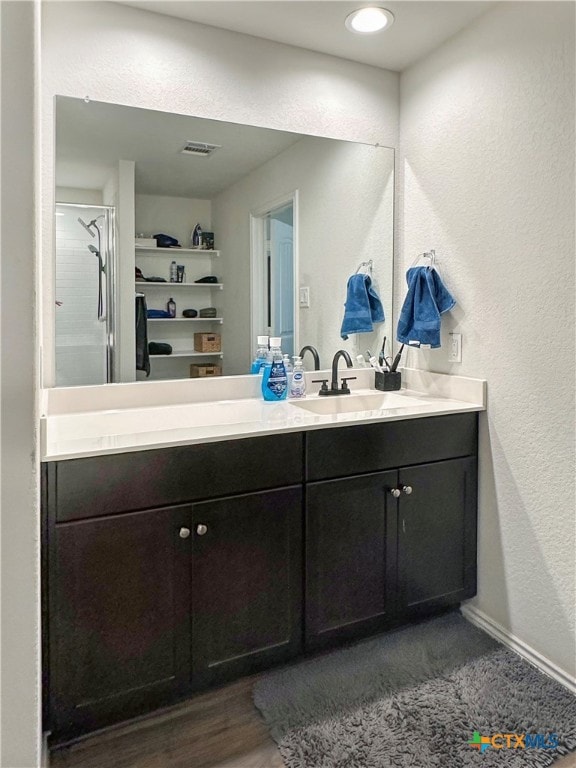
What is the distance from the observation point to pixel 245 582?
1673 millimetres

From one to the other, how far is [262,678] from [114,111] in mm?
2009

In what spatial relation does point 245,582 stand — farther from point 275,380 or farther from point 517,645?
point 517,645

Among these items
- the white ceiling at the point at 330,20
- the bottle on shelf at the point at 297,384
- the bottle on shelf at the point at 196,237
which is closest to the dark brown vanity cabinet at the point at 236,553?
the bottle on shelf at the point at 297,384

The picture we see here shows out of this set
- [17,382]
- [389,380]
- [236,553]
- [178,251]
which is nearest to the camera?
[17,382]

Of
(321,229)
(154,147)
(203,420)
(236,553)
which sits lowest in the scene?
(236,553)

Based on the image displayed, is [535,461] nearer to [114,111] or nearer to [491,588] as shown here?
[491,588]

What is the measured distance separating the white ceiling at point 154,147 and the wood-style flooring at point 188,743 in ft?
5.70

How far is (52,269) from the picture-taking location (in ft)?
6.27

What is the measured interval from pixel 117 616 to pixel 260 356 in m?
1.12

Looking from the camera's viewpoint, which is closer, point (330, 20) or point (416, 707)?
point (416, 707)

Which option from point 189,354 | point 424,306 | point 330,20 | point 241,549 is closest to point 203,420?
point 189,354

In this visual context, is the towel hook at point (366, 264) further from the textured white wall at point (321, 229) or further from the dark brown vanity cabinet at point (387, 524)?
the dark brown vanity cabinet at point (387, 524)

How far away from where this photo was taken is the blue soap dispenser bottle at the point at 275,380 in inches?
85.4

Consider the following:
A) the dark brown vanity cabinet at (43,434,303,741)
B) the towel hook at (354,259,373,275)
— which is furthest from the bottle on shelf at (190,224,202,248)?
the dark brown vanity cabinet at (43,434,303,741)
